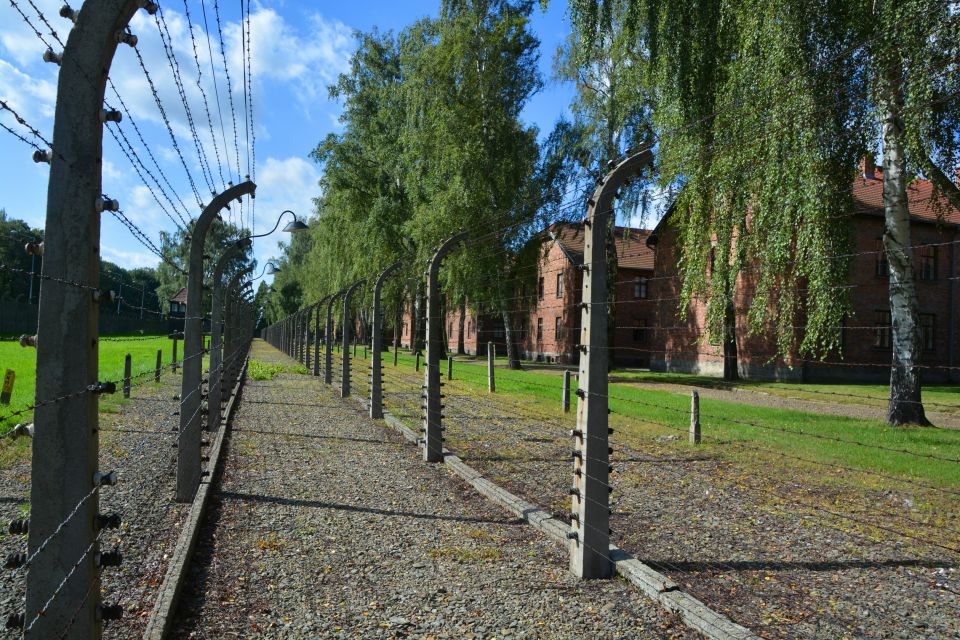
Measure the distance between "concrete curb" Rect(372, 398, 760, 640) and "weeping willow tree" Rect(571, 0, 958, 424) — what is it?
464cm

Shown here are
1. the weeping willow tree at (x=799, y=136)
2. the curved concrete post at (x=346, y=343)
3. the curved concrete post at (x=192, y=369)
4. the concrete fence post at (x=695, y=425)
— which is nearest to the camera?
the curved concrete post at (x=192, y=369)

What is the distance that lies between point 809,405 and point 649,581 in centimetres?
1486

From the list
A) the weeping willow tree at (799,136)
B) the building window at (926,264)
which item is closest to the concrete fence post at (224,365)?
the weeping willow tree at (799,136)

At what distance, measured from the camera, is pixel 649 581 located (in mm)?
4363

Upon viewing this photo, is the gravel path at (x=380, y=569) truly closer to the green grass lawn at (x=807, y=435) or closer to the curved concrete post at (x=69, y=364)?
the curved concrete post at (x=69, y=364)

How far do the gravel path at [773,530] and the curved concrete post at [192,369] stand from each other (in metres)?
3.05

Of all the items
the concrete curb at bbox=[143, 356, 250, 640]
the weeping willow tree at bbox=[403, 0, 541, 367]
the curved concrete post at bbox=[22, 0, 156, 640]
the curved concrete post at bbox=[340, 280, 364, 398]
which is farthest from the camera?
the weeping willow tree at bbox=[403, 0, 541, 367]

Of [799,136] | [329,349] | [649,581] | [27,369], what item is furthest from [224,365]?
[649,581]

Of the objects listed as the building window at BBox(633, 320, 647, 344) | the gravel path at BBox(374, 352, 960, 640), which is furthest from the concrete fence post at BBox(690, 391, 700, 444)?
the building window at BBox(633, 320, 647, 344)

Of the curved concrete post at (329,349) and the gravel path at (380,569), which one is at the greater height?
the curved concrete post at (329,349)

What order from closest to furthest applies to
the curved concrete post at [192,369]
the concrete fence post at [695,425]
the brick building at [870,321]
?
the curved concrete post at [192,369], the concrete fence post at [695,425], the brick building at [870,321]

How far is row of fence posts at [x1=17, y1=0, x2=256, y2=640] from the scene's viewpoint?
2348mm

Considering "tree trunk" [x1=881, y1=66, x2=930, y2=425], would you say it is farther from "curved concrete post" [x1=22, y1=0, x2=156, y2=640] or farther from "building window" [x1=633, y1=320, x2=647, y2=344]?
"building window" [x1=633, y1=320, x2=647, y2=344]

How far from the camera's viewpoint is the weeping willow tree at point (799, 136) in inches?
364
